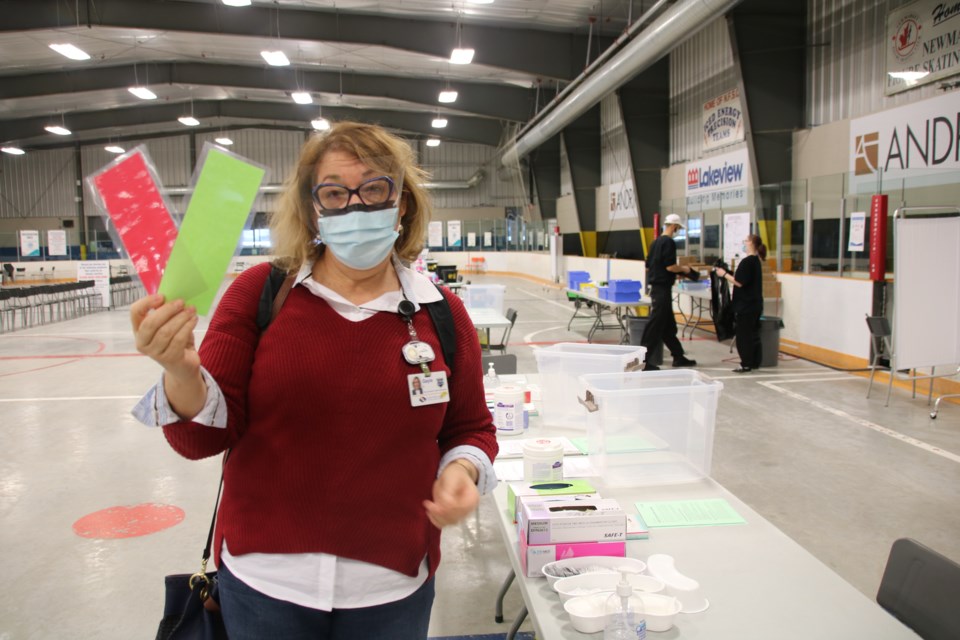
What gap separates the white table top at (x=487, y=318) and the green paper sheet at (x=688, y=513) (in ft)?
16.3

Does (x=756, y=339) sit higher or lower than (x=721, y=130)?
lower

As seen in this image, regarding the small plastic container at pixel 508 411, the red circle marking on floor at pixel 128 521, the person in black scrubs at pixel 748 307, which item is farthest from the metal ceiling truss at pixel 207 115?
the small plastic container at pixel 508 411

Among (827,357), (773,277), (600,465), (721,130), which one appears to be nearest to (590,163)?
(721,130)

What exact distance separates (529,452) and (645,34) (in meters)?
9.30

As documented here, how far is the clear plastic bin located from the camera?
8749 mm

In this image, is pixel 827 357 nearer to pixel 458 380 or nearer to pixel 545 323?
pixel 545 323

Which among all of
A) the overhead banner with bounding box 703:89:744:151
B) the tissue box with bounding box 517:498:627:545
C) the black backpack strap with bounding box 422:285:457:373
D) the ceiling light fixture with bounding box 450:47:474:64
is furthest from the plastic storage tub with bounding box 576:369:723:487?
the overhead banner with bounding box 703:89:744:151

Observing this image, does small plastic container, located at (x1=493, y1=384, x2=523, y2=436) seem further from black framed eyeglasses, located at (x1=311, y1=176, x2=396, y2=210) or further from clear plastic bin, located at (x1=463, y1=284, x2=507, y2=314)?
clear plastic bin, located at (x1=463, y1=284, x2=507, y2=314)

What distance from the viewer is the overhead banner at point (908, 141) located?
812cm

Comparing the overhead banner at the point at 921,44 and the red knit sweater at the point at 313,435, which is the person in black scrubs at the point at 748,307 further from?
the red knit sweater at the point at 313,435

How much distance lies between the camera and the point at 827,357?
26.9 feet

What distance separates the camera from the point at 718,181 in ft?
→ 45.4

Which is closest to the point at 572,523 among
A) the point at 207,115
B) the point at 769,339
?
the point at 769,339

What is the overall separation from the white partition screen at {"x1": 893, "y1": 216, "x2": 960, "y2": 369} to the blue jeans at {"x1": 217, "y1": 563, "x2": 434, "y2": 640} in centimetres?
572
